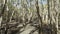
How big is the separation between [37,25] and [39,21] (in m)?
0.07

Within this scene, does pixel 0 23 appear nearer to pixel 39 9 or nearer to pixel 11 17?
pixel 11 17

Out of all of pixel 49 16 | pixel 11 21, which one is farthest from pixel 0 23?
pixel 49 16

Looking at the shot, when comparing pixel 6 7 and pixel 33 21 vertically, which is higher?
pixel 6 7

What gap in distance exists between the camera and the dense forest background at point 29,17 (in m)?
2.64

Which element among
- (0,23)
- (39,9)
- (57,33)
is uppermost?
(39,9)

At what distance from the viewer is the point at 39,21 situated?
2.66m

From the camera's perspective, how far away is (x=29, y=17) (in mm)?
2660

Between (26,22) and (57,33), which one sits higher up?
(26,22)

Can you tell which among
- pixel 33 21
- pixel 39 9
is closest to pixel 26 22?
pixel 33 21

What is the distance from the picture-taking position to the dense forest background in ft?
8.67

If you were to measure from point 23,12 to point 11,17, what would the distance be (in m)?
0.19

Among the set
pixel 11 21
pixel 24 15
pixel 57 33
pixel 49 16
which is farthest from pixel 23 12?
pixel 57 33

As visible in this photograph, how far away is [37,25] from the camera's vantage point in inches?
105

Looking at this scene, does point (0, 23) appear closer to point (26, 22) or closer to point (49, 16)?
point (26, 22)
